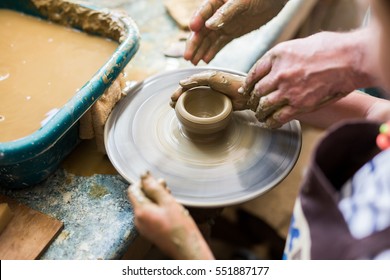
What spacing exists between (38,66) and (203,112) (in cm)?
68

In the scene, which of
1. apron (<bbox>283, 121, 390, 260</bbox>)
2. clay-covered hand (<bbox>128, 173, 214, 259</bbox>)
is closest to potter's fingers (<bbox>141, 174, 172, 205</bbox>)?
clay-covered hand (<bbox>128, 173, 214, 259</bbox>)

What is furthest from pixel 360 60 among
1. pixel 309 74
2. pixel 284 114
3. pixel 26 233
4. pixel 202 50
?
pixel 26 233

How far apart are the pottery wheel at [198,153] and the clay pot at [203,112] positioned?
0.19 ft

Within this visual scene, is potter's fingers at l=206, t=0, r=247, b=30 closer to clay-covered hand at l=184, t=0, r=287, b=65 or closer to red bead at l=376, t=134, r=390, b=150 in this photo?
clay-covered hand at l=184, t=0, r=287, b=65

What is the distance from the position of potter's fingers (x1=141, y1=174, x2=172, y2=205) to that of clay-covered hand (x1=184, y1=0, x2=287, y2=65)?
2.31ft

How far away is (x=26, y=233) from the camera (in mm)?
1243

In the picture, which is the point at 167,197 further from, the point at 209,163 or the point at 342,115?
the point at 342,115

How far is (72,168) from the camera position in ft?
4.73

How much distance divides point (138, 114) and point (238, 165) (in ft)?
1.34

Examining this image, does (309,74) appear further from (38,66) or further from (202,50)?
(38,66)

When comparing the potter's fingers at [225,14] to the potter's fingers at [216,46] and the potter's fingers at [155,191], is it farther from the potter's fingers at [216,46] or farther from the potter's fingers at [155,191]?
the potter's fingers at [155,191]

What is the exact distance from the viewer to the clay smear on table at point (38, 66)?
1.43 metres

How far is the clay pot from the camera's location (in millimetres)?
1324
